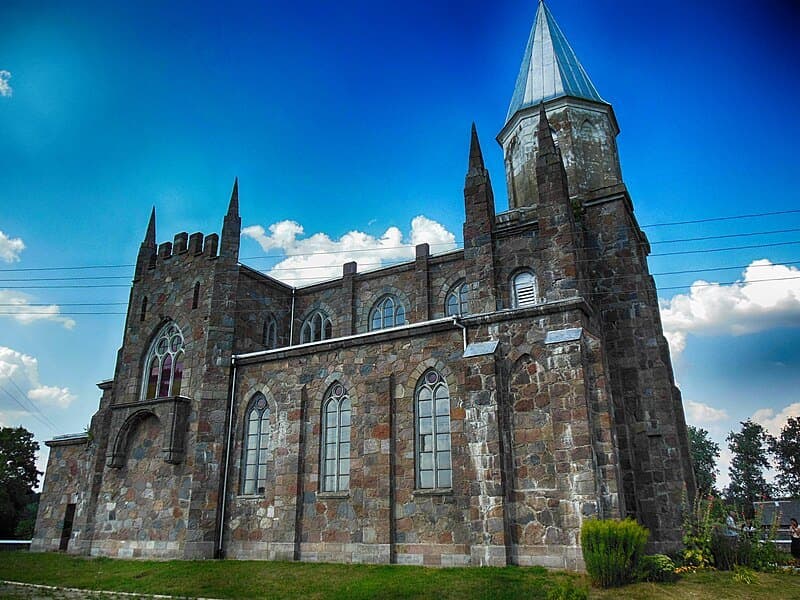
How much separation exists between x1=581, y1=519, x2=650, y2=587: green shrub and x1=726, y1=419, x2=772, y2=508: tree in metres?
55.9

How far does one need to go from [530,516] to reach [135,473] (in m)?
15.5

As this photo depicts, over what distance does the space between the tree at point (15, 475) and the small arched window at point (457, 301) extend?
95.7 feet

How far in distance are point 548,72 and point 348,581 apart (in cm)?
2452

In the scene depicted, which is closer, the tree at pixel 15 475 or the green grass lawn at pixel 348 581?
the green grass lawn at pixel 348 581

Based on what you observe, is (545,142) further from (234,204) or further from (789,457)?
(789,457)

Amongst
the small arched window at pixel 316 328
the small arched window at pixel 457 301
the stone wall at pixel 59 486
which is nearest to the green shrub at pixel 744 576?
the small arched window at pixel 457 301

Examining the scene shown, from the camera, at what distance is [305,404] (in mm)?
21094

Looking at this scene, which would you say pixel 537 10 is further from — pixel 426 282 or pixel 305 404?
pixel 305 404

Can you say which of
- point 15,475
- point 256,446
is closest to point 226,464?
point 256,446

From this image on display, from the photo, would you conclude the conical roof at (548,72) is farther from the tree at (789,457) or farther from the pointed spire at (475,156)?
the tree at (789,457)

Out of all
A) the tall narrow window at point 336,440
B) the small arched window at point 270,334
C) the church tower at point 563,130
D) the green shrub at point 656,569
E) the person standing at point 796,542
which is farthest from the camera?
the small arched window at point 270,334

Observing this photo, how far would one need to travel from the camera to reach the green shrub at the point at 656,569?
13.7 metres

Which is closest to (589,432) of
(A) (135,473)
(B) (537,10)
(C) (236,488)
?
(C) (236,488)

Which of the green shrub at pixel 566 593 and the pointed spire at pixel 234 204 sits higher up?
the pointed spire at pixel 234 204
